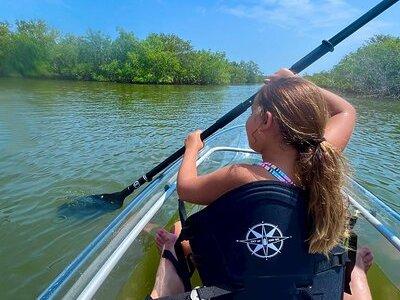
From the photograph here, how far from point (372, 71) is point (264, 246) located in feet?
119

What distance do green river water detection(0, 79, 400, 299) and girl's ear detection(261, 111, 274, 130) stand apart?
2078mm

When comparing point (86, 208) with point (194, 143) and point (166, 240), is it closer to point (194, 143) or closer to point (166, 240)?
point (166, 240)

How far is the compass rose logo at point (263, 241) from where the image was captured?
1.48 m

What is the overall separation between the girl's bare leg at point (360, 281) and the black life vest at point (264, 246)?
0.60 metres

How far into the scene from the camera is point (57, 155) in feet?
23.8

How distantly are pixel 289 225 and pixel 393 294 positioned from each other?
1.70m

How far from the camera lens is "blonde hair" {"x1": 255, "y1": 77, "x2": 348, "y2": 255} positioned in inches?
60.3

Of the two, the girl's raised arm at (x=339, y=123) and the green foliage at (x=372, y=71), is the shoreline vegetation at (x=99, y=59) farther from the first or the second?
the girl's raised arm at (x=339, y=123)

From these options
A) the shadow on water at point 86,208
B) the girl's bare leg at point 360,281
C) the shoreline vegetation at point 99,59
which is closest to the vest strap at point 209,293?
the girl's bare leg at point 360,281

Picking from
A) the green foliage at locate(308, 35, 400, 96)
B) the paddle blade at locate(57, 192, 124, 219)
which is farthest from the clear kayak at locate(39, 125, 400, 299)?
the green foliage at locate(308, 35, 400, 96)

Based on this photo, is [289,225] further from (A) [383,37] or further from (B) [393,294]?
(A) [383,37]

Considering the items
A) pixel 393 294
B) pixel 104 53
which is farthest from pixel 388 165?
pixel 104 53

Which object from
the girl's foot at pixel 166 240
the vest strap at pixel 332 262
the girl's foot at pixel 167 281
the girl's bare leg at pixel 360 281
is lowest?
the girl's bare leg at pixel 360 281

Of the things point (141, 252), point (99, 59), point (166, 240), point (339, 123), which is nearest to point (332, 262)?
point (339, 123)
